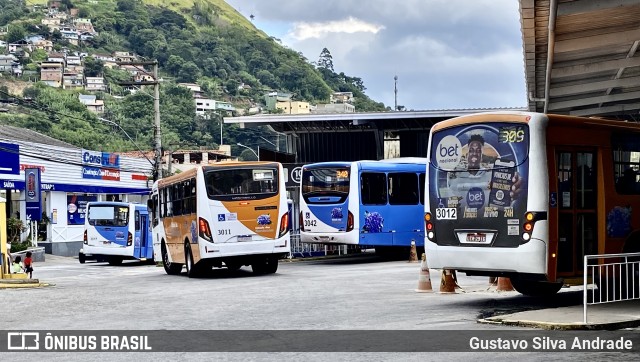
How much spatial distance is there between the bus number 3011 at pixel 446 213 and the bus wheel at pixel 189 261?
1156 cm

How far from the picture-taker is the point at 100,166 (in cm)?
6259

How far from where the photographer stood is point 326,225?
33094 millimetres

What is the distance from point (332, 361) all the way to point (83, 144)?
101465 mm

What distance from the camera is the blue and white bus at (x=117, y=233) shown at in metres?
43.2

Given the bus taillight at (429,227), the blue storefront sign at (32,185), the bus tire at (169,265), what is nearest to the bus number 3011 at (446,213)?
the bus taillight at (429,227)

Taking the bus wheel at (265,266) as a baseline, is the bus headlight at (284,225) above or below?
above

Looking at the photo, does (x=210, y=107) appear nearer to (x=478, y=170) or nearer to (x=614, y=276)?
(x=478, y=170)

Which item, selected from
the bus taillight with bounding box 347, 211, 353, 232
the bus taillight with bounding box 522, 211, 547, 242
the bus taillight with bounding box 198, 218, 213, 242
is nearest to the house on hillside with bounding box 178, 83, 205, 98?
the bus taillight with bounding box 347, 211, 353, 232

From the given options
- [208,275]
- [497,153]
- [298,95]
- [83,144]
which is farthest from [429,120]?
[298,95]

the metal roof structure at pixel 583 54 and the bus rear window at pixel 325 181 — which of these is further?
the bus rear window at pixel 325 181

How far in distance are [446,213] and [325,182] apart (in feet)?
54.8

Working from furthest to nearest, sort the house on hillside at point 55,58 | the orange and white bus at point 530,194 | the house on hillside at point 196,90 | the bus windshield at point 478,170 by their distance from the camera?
the house on hillside at point 55,58 < the house on hillside at point 196,90 < the bus windshield at point 478,170 < the orange and white bus at point 530,194

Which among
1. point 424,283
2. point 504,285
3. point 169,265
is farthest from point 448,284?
point 169,265

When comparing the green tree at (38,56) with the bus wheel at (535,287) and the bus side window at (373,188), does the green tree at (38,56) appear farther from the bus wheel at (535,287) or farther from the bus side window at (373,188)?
the bus wheel at (535,287)
